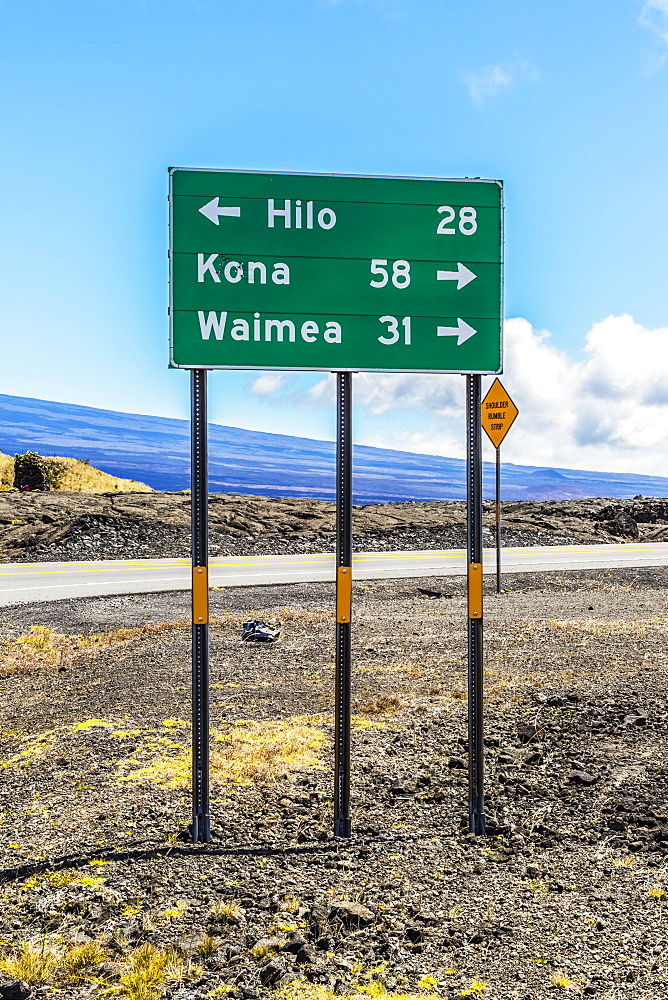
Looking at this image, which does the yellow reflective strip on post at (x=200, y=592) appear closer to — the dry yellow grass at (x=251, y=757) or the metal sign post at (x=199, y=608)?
the metal sign post at (x=199, y=608)

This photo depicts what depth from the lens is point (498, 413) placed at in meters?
12.5

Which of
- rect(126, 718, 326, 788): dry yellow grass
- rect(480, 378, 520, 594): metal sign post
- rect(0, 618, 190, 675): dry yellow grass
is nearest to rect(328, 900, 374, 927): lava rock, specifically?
rect(126, 718, 326, 788): dry yellow grass

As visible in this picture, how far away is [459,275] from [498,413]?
8461 mm

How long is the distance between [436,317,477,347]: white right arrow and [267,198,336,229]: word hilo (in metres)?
0.84

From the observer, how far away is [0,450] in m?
40.7

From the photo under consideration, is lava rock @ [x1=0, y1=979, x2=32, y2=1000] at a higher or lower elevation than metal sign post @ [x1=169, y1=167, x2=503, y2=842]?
lower

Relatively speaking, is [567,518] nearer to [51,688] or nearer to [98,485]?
[98,485]

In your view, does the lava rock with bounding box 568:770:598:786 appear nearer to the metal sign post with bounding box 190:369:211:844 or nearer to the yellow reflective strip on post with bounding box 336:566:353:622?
the yellow reflective strip on post with bounding box 336:566:353:622

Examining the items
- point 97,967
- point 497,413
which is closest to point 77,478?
point 497,413

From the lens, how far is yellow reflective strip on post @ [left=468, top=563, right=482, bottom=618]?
14.6 ft

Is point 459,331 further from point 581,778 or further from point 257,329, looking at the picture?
point 581,778

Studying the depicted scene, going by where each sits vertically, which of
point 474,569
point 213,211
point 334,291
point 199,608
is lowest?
point 199,608

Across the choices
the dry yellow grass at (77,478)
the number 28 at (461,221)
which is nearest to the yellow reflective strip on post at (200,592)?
the number 28 at (461,221)

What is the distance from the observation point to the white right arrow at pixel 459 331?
4.29m
